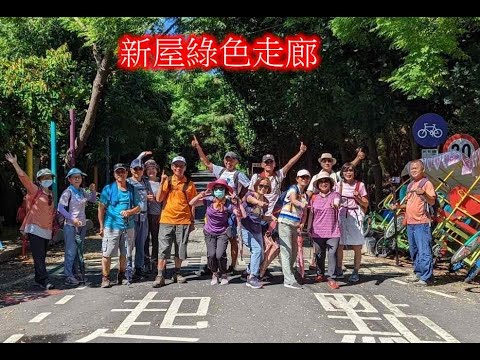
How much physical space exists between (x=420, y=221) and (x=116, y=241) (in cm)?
426

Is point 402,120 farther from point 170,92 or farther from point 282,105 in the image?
point 170,92

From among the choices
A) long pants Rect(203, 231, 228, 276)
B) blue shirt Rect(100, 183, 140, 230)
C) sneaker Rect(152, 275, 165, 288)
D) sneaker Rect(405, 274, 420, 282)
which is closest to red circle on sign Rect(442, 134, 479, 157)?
sneaker Rect(405, 274, 420, 282)

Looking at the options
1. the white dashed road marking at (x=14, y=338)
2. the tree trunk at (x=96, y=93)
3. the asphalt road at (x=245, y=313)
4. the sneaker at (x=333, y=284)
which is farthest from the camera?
the tree trunk at (x=96, y=93)

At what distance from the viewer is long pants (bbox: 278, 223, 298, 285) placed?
7.98 meters

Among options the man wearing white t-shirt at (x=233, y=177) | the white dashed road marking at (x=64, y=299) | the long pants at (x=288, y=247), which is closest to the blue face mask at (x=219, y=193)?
the man wearing white t-shirt at (x=233, y=177)

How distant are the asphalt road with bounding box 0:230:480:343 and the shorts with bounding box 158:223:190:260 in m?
0.46

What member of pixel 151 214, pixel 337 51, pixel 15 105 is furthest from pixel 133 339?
pixel 337 51

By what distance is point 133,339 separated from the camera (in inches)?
217

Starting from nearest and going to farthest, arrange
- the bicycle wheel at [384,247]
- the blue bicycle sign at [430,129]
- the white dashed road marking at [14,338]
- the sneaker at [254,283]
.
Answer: the white dashed road marking at [14,338]
the sneaker at [254,283]
the blue bicycle sign at [430,129]
the bicycle wheel at [384,247]

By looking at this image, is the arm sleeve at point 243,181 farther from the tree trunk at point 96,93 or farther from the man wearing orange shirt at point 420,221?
the tree trunk at point 96,93

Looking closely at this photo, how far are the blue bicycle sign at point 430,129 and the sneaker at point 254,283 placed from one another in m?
4.54

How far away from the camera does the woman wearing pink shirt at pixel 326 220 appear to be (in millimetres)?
8234
